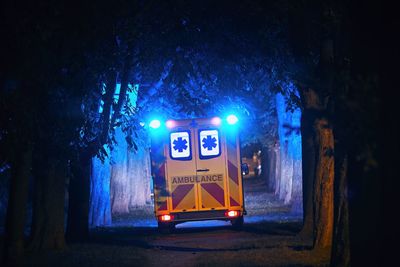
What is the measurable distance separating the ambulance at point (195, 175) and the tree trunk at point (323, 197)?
477 centimetres

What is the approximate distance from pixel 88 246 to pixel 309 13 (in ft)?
23.0

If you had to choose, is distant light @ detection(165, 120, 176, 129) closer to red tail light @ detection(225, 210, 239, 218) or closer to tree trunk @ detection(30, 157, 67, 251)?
red tail light @ detection(225, 210, 239, 218)

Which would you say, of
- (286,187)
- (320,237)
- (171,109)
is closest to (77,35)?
(320,237)

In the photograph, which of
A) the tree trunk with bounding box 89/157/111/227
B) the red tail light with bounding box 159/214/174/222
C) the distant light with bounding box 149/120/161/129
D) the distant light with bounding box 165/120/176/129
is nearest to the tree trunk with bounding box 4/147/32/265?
the distant light with bounding box 149/120/161/129

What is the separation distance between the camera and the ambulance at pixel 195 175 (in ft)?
63.4

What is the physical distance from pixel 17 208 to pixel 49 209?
2750mm

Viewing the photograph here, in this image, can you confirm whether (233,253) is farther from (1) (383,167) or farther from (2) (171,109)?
(2) (171,109)

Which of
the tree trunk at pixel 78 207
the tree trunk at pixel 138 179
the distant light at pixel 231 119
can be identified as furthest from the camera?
the tree trunk at pixel 138 179

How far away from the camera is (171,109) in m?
29.5

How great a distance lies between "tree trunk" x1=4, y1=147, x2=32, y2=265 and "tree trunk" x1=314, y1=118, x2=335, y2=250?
545 centimetres

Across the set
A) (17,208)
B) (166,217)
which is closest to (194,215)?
(166,217)

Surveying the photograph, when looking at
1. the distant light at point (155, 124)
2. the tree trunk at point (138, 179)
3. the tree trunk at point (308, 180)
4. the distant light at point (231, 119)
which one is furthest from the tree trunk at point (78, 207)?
the tree trunk at point (138, 179)

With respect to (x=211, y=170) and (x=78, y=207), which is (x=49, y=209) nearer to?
(x=78, y=207)

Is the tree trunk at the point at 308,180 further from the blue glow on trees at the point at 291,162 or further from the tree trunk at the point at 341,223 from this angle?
the blue glow on trees at the point at 291,162
